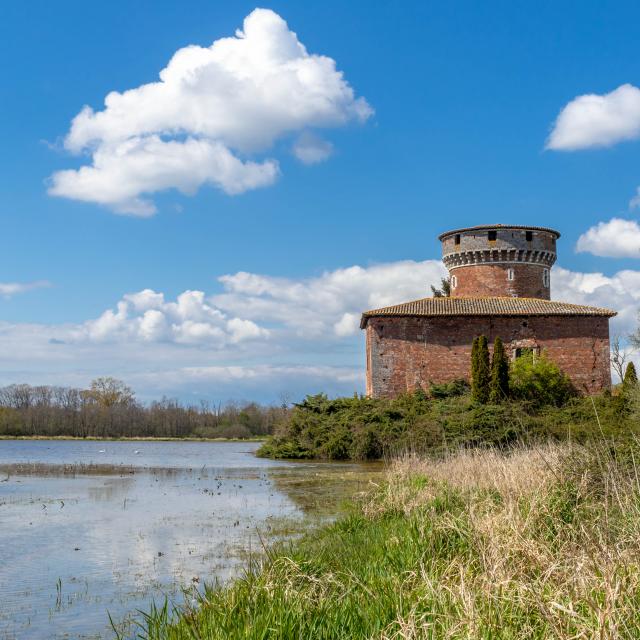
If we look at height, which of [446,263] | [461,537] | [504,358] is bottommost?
[461,537]

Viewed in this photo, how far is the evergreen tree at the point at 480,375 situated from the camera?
3775 cm

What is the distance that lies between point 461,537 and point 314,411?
30.8 meters

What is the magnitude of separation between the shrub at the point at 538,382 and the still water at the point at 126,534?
14640mm

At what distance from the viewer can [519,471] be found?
11.4m

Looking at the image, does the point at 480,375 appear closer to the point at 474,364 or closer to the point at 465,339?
the point at 474,364

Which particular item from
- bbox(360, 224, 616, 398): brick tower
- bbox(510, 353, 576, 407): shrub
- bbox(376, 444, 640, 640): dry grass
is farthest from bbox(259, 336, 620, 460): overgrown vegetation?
bbox(376, 444, 640, 640): dry grass

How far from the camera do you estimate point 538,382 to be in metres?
39.6

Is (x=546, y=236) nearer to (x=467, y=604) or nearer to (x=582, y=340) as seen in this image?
(x=582, y=340)

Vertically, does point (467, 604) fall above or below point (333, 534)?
above

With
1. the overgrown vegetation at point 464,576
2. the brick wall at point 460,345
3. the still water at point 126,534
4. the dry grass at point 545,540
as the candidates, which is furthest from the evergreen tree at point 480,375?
the overgrown vegetation at point 464,576

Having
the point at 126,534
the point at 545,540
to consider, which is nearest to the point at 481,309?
the point at 126,534

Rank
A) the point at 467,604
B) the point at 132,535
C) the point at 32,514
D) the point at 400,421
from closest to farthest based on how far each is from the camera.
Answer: the point at 467,604
the point at 132,535
the point at 32,514
the point at 400,421

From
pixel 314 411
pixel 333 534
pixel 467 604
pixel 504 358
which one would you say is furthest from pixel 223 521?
pixel 504 358

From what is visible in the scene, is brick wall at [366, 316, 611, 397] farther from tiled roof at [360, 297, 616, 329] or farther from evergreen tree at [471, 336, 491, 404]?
evergreen tree at [471, 336, 491, 404]
